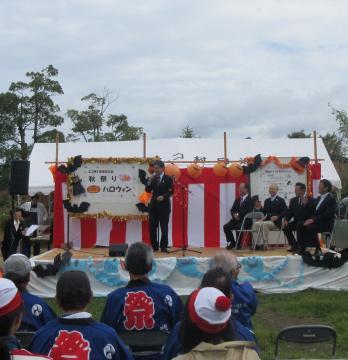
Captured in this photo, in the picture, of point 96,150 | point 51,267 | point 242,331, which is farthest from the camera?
point 96,150

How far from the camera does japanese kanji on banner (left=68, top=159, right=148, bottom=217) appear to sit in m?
11.8

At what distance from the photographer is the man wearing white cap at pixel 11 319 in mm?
2012

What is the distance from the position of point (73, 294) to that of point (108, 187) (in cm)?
937

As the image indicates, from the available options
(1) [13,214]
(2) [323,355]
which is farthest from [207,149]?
(2) [323,355]

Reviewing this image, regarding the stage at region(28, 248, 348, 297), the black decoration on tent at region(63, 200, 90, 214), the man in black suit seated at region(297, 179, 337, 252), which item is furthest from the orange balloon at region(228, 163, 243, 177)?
the stage at region(28, 248, 348, 297)

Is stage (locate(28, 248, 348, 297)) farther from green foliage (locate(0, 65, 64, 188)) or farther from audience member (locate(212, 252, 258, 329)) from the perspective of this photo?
green foliage (locate(0, 65, 64, 188))

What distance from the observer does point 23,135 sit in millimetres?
29703

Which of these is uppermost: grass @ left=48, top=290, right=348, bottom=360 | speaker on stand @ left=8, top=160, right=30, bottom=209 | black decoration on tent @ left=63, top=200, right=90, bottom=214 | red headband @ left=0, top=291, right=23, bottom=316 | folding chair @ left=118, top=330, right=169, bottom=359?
speaker on stand @ left=8, top=160, right=30, bottom=209

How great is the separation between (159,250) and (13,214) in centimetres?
288

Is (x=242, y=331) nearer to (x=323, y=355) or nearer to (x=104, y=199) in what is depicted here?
(x=323, y=355)

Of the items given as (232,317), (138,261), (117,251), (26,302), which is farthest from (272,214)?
(232,317)

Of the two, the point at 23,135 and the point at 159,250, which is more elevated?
the point at 23,135

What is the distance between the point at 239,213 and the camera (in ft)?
37.2

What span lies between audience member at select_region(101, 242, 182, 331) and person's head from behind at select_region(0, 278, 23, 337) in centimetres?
121
